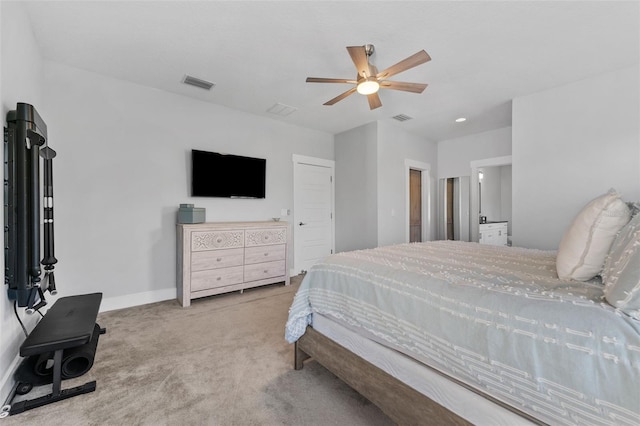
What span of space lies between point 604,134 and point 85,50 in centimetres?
543

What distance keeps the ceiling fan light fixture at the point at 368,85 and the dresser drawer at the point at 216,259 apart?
2483 millimetres

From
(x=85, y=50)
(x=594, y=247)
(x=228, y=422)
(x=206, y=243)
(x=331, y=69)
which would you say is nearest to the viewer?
(x=594, y=247)

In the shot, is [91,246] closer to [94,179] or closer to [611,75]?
[94,179]

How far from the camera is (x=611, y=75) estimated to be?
2873mm

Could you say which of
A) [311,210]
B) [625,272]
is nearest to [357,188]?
[311,210]

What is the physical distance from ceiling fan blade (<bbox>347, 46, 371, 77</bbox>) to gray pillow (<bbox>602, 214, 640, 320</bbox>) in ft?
6.16

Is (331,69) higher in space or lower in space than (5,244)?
higher

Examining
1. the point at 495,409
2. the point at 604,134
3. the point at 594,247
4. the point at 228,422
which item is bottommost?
the point at 228,422

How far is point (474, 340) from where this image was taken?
1.02 meters

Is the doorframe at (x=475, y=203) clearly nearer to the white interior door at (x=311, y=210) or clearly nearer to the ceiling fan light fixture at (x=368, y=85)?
the white interior door at (x=311, y=210)

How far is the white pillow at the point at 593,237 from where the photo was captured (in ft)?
3.84

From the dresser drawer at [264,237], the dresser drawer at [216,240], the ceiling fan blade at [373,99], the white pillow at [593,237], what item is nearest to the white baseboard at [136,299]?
the dresser drawer at [216,240]

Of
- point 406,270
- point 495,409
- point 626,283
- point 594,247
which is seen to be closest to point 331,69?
point 406,270

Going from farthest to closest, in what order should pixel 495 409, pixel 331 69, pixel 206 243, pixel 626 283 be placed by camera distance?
1. pixel 206 243
2. pixel 331 69
3. pixel 495 409
4. pixel 626 283
